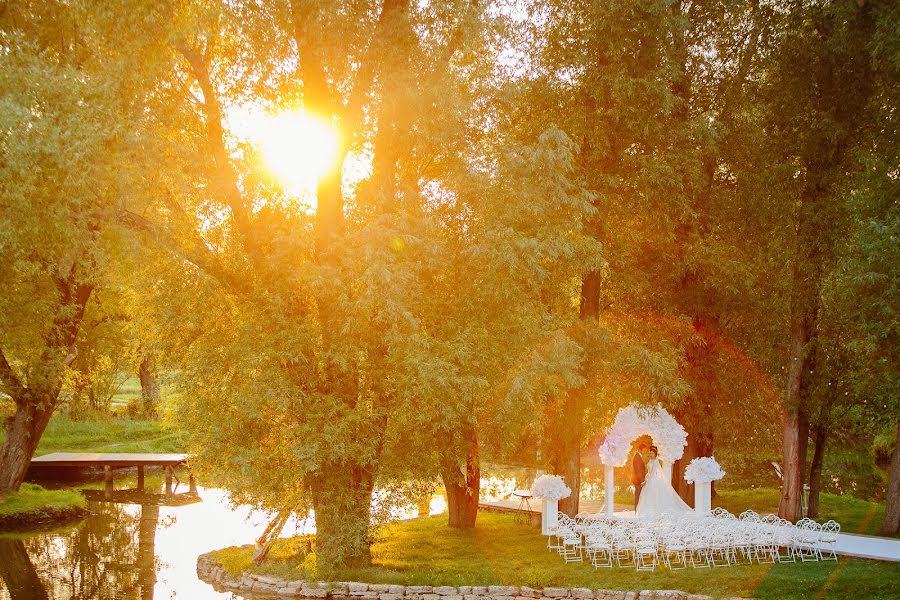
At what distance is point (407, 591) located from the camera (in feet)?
45.6

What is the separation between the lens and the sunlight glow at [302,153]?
1608cm

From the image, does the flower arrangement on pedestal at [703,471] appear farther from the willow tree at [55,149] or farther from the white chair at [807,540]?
the willow tree at [55,149]

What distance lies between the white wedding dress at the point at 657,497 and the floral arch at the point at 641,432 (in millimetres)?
498

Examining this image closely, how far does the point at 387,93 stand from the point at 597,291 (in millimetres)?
6987

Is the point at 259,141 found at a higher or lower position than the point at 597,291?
higher

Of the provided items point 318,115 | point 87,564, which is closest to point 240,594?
point 87,564

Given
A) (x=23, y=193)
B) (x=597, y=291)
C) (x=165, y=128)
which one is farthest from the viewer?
(x=597, y=291)

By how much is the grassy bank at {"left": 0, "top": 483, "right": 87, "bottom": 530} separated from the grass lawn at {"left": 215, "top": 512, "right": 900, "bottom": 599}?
6998 mm

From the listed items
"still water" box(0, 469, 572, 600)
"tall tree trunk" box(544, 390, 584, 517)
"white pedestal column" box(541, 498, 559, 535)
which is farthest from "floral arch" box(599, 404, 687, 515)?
"still water" box(0, 469, 572, 600)

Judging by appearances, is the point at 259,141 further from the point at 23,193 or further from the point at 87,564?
the point at 87,564

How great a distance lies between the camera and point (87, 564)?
16188 mm

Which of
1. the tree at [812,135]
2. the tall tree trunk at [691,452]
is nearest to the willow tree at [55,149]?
the tree at [812,135]

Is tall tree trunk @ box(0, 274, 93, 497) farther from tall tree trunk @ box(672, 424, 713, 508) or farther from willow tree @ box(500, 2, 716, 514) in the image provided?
tall tree trunk @ box(672, 424, 713, 508)

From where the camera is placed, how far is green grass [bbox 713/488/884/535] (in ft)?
63.3
